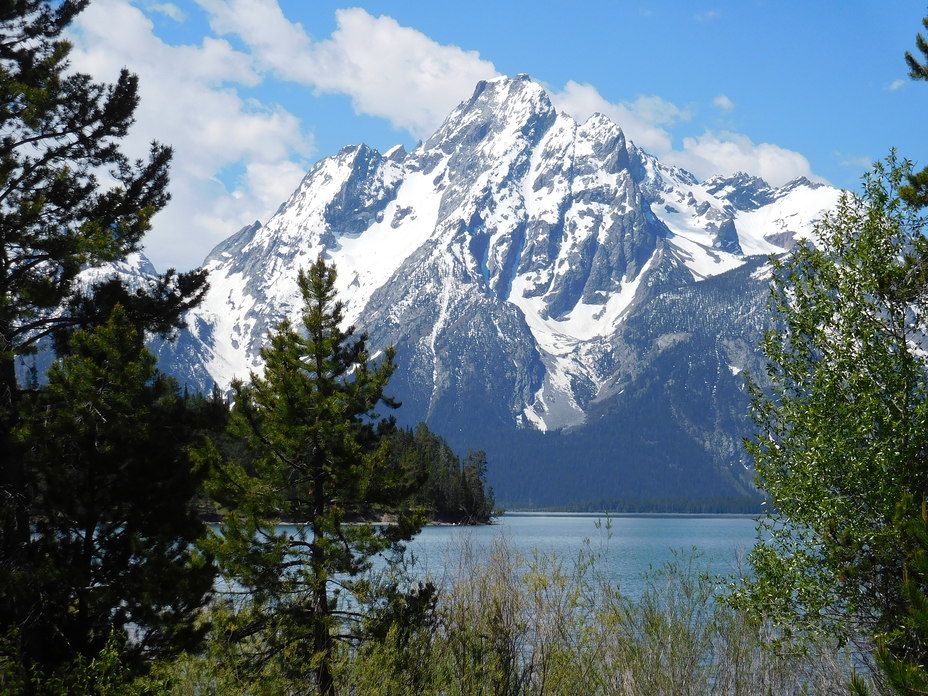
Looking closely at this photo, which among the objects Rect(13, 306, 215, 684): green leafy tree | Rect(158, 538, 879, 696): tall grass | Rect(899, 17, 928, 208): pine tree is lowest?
Rect(158, 538, 879, 696): tall grass

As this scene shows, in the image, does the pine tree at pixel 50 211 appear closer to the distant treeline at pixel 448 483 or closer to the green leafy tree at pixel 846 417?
the green leafy tree at pixel 846 417

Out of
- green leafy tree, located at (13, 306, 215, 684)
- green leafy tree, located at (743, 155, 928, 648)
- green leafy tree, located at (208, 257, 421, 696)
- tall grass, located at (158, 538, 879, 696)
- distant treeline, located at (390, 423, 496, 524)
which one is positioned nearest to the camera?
tall grass, located at (158, 538, 879, 696)

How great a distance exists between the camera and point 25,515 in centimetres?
1680

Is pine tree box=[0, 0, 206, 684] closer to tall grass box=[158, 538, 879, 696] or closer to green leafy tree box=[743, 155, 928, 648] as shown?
tall grass box=[158, 538, 879, 696]

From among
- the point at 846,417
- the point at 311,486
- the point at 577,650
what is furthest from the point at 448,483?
the point at 577,650

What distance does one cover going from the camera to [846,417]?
60.1 ft

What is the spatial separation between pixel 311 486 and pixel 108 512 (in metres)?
6.30

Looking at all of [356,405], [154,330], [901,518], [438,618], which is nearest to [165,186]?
[154,330]

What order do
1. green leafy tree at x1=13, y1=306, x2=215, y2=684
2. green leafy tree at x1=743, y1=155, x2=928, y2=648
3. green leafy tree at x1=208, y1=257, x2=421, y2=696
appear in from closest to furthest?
1. green leafy tree at x1=13, y1=306, x2=215, y2=684
2. green leafy tree at x1=743, y1=155, x2=928, y2=648
3. green leafy tree at x1=208, y1=257, x2=421, y2=696

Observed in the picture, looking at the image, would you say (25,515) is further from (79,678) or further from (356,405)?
(356,405)

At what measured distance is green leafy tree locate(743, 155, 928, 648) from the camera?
677 inches

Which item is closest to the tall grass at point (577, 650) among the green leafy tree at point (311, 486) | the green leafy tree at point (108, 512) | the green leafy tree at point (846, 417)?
the green leafy tree at point (846, 417)

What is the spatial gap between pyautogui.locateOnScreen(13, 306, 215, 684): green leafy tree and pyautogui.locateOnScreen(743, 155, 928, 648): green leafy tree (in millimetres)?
11945

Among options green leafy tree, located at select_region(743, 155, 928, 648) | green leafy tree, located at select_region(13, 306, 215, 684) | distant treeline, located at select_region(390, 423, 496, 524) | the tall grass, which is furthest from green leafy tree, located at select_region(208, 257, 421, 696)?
distant treeline, located at select_region(390, 423, 496, 524)
